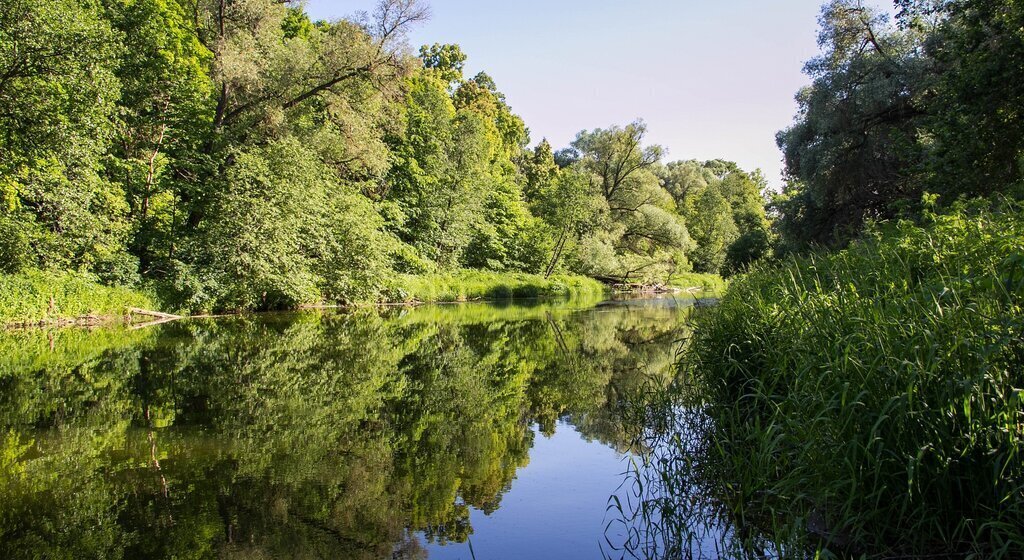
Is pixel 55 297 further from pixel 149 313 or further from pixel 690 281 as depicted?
pixel 690 281

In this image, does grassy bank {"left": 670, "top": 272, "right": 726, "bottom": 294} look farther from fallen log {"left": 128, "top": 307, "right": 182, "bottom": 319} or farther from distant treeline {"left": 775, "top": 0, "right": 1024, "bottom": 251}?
fallen log {"left": 128, "top": 307, "right": 182, "bottom": 319}

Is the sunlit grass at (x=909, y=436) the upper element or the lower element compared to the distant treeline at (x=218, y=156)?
lower

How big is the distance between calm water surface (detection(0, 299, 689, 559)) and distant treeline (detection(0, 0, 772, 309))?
5707mm

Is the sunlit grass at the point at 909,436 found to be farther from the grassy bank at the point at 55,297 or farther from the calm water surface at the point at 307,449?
the grassy bank at the point at 55,297

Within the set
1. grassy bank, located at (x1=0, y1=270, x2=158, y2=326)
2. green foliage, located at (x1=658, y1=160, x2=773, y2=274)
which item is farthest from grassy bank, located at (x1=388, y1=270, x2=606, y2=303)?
grassy bank, located at (x1=0, y1=270, x2=158, y2=326)

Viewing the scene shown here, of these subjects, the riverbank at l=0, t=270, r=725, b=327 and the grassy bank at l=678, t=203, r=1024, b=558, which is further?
the riverbank at l=0, t=270, r=725, b=327

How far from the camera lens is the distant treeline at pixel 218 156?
1423 cm

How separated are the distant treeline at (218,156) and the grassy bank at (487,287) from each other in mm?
1011

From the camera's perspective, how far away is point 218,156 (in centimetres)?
2081

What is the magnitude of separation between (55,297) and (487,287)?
19245mm

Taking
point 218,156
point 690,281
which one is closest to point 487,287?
point 218,156

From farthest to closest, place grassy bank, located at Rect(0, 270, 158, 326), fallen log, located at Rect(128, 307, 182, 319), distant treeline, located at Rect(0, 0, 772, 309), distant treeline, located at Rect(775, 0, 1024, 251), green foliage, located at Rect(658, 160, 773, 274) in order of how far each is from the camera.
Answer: green foliage, located at Rect(658, 160, 773, 274) < fallen log, located at Rect(128, 307, 182, 319) < distant treeline, located at Rect(0, 0, 772, 309) < grassy bank, located at Rect(0, 270, 158, 326) < distant treeline, located at Rect(775, 0, 1024, 251)

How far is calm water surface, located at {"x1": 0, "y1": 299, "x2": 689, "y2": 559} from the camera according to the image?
3.72 m

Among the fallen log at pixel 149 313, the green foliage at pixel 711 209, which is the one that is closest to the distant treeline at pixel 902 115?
the fallen log at pixel 149 313
